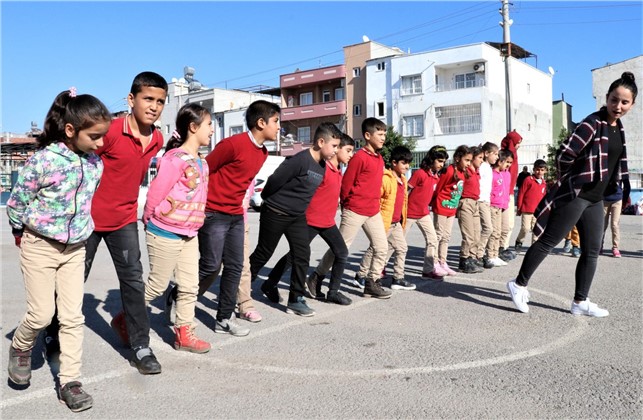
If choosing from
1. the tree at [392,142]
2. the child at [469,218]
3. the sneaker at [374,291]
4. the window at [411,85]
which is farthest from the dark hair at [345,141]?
the window at [411,85]

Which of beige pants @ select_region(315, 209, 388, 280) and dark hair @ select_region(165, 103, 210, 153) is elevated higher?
dark hair @ select_region(165, 103, 210, 153)

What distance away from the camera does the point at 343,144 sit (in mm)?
6473

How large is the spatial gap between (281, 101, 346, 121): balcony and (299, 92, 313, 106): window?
6.54 ft

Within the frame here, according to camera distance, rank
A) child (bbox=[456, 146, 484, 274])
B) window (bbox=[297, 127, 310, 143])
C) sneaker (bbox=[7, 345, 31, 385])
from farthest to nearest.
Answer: window (bbox=[297, 127, 310, 143]), child (bbox=[456, 146, 484, 274]), sneaker (bbox=[7, 345, 31, 385])

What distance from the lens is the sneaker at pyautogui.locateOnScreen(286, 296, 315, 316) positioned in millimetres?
5711

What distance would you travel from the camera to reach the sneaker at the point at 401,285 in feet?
23.2

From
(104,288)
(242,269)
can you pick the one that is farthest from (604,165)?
(104,288)

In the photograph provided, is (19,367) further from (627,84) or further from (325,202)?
(627,84)

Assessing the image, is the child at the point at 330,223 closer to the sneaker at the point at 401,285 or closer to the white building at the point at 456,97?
the sneaker at the point at 401,285

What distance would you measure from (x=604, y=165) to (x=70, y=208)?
461 centimetres

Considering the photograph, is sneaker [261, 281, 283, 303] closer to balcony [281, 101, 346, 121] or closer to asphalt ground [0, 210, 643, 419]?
asphalt ground [0, 210, 643, 419]

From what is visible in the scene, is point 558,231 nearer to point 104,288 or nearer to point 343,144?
point 343,144

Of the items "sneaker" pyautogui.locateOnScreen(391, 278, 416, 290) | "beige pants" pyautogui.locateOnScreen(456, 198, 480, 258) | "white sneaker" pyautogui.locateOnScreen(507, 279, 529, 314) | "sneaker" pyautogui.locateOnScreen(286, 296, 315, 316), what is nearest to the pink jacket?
"sneaker" pyautogui.locateOnScreen(286, 296, 315, 316)

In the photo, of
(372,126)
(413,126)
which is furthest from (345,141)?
(413,126)
